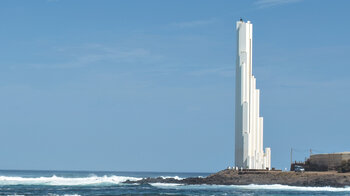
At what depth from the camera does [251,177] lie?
222 feet

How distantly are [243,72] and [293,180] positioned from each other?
14.5m

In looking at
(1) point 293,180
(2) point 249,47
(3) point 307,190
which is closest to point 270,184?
(1) point 293,180

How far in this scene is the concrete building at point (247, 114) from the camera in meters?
73.6

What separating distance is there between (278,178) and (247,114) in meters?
9.57

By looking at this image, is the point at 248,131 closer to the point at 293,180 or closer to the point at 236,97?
the point at 236,97

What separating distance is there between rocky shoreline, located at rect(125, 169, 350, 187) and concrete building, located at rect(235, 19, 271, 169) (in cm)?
344

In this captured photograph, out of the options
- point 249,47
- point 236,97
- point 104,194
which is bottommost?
point 104,194

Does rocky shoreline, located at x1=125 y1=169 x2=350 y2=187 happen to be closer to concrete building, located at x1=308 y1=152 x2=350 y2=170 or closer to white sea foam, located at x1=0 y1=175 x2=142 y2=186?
concrete building, located at x1=308 y1=152 x2=350 y2=170

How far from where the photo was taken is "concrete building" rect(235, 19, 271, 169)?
73562 millimetres

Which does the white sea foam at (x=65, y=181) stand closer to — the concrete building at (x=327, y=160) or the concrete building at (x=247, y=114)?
the concrete building at (x=247, y=114)

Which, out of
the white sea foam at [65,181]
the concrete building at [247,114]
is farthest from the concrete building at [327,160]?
the white sea foam at [65,181]

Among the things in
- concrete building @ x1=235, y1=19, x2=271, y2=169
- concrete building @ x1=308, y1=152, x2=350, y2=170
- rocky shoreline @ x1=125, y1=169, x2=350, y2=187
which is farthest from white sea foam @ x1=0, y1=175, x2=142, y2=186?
concrete building @ x1=308, y1=152, x2=350, y2=170

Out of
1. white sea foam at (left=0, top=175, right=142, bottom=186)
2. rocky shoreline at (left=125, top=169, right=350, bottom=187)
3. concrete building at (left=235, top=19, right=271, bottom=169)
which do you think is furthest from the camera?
white sea foam at (left=0, top=175, right=142, bottom=186)

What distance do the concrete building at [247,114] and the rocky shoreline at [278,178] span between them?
3437 millimetres
